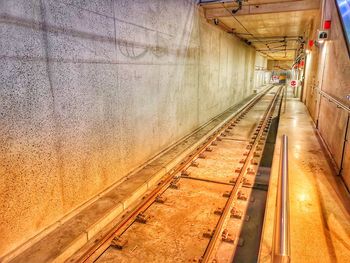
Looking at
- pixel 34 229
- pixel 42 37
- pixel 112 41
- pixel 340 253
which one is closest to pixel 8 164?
pixel 34 229

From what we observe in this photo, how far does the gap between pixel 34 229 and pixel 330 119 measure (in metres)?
6.36

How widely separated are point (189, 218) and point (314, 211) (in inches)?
75.8

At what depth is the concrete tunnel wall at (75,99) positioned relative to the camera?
331cm

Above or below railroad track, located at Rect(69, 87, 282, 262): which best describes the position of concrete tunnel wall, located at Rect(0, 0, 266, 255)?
above

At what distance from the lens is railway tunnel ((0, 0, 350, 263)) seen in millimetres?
3279

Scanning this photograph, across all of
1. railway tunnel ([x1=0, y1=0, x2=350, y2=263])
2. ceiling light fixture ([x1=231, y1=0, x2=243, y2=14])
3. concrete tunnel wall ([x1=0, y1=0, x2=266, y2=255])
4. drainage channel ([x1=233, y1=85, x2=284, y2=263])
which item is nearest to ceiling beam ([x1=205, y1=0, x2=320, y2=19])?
ceiling light fixture ([x1=231, y1=0, x2=243, y2=14])

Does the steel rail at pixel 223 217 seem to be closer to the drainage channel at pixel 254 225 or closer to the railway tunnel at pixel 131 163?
the railway tunnel at pixel 131 163

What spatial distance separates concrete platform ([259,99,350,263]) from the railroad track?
764 mm

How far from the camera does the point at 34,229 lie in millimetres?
3705

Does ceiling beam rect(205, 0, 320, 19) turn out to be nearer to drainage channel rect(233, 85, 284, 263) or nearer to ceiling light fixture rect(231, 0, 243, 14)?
ceiling light fixture rect(231, 0, 243, 14)

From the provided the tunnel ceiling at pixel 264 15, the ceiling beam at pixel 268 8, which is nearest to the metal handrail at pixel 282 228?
the tunnel ceiling at pixel 264 15

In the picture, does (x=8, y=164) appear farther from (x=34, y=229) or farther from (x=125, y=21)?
(x=125, y=21)

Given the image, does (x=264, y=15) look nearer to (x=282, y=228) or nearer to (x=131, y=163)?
(x=131, y=163)

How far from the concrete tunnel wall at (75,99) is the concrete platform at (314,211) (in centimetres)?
304
